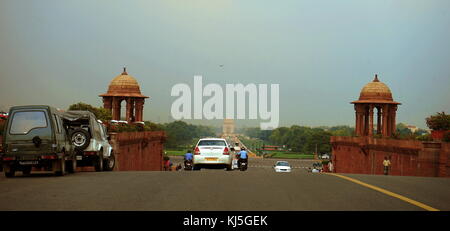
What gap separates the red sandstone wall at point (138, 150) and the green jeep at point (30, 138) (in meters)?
22.5

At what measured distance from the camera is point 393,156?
4866 centimetres

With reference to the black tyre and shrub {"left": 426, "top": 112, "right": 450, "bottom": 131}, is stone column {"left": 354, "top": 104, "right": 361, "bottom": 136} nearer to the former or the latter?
shrub {"left": 426, "top": 112, "right": 450, "bottom": 131}

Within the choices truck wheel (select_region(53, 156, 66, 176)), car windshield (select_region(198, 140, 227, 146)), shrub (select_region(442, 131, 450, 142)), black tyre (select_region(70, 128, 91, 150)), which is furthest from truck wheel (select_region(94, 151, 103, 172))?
shrub (select_region(442, 131, 450, 142))

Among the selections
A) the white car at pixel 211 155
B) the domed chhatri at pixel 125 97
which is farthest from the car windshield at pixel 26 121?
the domed chhatri at pixel 125 97

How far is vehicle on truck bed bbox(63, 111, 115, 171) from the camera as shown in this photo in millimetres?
22438

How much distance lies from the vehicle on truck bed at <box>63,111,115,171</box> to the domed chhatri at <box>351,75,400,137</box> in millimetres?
58054

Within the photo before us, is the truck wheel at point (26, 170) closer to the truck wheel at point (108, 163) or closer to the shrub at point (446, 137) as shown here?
the truck wheel at point (108, 163)

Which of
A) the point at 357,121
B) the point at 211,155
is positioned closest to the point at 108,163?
the point at 211,155

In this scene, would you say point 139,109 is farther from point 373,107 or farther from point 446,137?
point 446,137

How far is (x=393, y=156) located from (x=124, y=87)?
4037 cm

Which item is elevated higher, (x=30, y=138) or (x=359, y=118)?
(x=359, y=118)

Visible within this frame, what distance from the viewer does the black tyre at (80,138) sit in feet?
73.3

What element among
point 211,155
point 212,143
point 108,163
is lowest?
point 108,163
